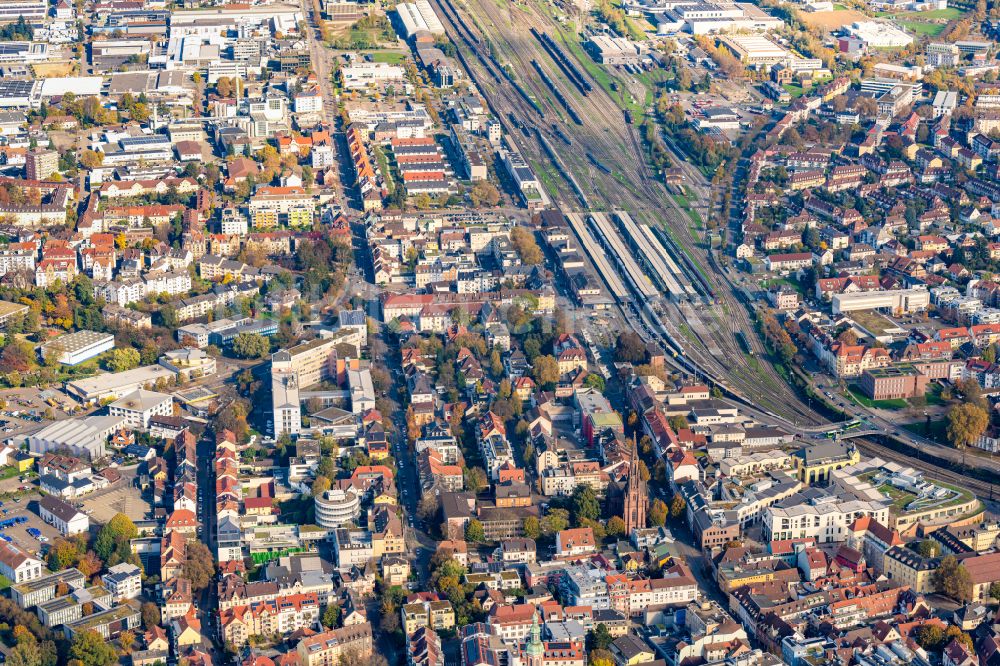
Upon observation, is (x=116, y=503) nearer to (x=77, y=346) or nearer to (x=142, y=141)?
(x=77, y=346)

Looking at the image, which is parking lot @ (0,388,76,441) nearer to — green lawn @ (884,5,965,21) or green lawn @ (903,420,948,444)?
green lawn @ (903,420,948,444)

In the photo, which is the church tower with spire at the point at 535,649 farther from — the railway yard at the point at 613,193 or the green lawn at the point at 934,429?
the green lawn at the point at 934,429

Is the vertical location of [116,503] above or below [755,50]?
above

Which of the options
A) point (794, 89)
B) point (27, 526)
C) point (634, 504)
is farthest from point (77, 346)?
point (794, 89)

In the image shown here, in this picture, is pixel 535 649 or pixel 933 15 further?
pixel 933 15

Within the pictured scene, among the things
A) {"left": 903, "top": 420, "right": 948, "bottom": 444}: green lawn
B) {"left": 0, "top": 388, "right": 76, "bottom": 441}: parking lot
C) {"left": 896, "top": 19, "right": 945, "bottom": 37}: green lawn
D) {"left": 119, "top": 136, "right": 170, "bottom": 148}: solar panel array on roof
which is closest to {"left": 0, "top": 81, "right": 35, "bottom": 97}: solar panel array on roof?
{"left": 119, "top": 136, "right": 170, "bottom": 148}: solar panel array on roof
